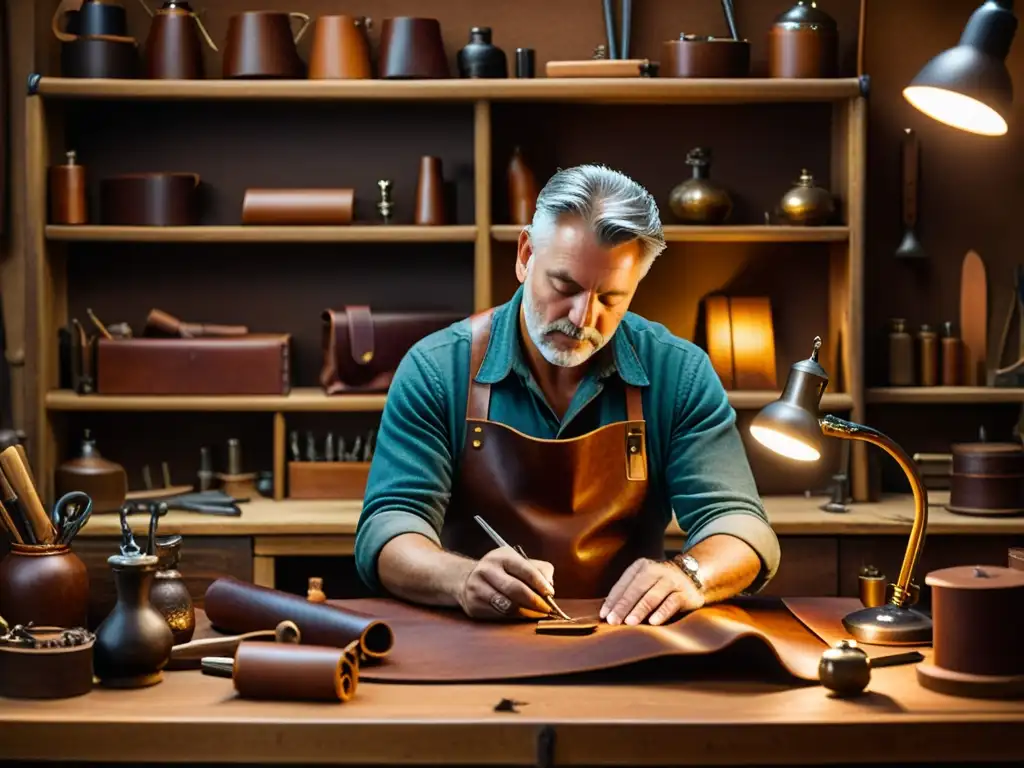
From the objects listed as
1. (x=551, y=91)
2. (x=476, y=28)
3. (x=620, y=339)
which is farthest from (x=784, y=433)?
(x=476, y=28)

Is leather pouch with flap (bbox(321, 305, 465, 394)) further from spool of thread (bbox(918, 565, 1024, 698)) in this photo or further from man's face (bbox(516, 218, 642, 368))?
spool of thread (bbox(918, 565, 1024, 698))

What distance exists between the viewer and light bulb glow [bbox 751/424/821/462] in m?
2.54

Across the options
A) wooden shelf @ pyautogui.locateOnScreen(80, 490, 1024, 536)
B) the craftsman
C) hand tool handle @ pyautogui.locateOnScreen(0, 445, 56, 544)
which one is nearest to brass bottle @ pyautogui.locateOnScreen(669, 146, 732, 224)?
wooden shelf @ pyautogui.locateOnScreen(80, 490, 1024, 536)

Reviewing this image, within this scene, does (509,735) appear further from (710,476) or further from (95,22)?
(95,22)

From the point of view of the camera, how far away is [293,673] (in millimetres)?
2168

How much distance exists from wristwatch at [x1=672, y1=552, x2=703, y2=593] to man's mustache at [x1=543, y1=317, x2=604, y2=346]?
51cm

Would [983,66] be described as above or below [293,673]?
above

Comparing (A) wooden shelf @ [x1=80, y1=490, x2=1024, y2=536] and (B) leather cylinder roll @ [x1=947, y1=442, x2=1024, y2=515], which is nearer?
(A) wooden shelf @ [x1=80, y1=490, x2=1024, y2=536]

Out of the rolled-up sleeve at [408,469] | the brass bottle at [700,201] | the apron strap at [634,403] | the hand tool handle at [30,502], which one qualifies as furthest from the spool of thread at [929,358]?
the hand tool handle at [30,502]

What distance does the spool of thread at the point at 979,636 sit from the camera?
219 cm

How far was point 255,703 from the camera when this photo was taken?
2.16m

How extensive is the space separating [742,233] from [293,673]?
302cm

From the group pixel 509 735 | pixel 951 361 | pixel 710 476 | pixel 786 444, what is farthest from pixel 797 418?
pixel 951 361

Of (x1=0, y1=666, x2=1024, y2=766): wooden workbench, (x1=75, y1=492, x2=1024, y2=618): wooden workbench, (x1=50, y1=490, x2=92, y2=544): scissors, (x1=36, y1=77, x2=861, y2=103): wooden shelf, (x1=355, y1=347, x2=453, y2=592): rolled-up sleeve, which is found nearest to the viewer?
(x1=0, y1=666, x2=1024, y2=766): wooden workbench
